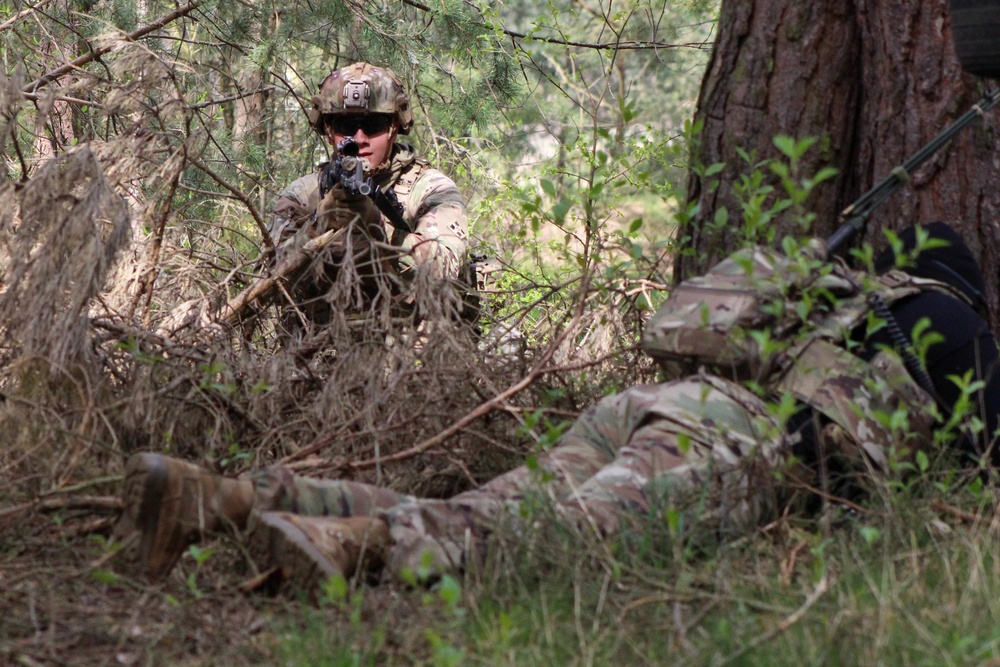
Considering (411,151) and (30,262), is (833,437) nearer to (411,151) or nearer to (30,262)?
(30,262)

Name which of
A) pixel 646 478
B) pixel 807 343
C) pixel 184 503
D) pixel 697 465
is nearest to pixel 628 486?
pixel 646 478

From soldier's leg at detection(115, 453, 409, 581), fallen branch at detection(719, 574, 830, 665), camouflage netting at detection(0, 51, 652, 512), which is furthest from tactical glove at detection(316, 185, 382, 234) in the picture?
fallen branch at detection(719, 574, 830, 665)

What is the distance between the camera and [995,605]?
2402 millimetres

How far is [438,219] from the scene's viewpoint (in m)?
5.36

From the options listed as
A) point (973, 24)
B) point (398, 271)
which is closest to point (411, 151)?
point (398, 271)

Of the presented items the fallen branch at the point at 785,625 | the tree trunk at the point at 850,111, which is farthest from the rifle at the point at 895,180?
the fallen branch at the point at 785,625

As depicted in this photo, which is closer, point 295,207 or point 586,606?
point 586,606

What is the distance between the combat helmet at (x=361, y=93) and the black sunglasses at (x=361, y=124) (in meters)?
0.06

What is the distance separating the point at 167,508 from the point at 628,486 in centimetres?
108

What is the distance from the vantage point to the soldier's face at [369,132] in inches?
225

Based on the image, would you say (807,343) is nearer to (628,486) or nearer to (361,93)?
(628,486)

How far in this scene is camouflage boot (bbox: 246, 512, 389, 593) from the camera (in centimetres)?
266

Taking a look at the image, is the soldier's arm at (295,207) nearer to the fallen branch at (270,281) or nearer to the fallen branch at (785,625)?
the fallen branch at (270,281)

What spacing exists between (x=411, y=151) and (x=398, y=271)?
55.3 inches
